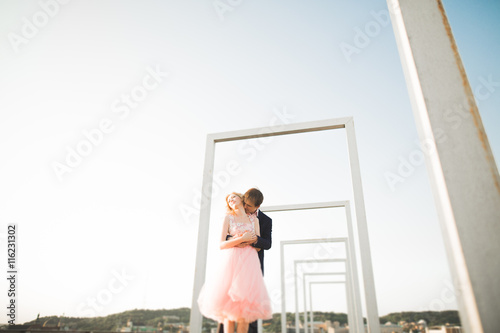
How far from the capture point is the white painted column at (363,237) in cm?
264

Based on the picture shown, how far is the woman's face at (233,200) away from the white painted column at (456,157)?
2.26 meters

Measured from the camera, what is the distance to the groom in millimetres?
3008

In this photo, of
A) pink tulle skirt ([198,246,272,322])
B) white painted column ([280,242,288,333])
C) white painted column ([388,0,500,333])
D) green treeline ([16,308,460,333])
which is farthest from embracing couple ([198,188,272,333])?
white painted column ([280,242,288,333])

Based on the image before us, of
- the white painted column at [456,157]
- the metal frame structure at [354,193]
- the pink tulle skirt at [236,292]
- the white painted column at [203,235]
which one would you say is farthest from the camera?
the white painted column at [203,235]

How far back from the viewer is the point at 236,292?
260cm

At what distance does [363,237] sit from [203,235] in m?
1.90

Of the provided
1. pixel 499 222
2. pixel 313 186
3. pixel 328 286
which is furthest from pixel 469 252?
pixel 328 286

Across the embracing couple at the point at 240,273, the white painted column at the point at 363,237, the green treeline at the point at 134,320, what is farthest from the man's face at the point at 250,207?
the green treeline at the point at 134,320

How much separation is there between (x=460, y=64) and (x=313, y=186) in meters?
5.14

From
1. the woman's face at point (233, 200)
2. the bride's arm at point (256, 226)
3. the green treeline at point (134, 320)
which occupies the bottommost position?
the green treeline at point (134, 320)

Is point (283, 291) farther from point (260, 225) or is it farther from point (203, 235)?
point (203, 235)

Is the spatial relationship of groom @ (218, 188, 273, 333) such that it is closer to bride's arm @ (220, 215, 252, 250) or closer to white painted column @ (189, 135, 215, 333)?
bride's arm @ (220, 215, 252, 250)

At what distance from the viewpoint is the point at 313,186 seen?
628 cm

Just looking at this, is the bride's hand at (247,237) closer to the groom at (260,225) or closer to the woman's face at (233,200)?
the groom at (260,225)
